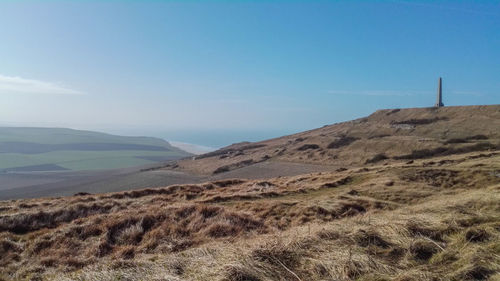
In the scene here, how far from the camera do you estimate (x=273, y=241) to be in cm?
498

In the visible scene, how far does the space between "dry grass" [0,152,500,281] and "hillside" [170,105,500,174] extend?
32.6 m

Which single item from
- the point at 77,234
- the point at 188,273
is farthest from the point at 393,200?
the point at 77,234

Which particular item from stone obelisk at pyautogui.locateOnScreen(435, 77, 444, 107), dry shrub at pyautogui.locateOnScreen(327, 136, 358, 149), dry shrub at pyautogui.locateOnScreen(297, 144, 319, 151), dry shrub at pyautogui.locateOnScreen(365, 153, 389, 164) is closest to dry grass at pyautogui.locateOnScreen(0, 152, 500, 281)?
dry shrub at pyautogui.locateOnScreen(365, 153, 389, 164)

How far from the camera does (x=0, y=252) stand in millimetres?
8641

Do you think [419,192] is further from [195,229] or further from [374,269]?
[374,269]

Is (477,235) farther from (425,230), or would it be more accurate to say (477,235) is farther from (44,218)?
(44,218)

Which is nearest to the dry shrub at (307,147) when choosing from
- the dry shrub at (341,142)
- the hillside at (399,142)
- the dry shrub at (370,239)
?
the hillside at (399,142)

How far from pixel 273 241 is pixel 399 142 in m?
57.3

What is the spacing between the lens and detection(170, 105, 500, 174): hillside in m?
46.7

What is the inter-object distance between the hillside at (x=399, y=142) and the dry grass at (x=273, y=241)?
32.6 m

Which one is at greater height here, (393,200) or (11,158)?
(393,200)

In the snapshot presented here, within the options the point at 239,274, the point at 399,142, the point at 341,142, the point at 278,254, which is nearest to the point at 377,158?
the point at 399,142

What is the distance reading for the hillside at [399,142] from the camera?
1837 inches

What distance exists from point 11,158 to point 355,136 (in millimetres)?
142391
